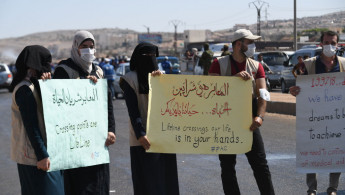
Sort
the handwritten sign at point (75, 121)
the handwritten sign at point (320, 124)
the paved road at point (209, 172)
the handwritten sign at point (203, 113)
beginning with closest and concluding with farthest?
the handwritten sign at point (75, 121), the handwritten sign at point (203, 113), the handwritten sign at point (320, 124), the paved road at point (209, 172)

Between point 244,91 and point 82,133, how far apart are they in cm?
162

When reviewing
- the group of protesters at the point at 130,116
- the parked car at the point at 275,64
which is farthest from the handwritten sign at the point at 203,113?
the parked car at the point at 275,64

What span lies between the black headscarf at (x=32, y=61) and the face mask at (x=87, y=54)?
0.42 metres

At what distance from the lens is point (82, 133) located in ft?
17.3

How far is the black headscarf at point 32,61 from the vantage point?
4.75 metres

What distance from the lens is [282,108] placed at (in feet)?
58.1

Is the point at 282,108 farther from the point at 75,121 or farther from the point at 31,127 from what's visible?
the point at 31,127

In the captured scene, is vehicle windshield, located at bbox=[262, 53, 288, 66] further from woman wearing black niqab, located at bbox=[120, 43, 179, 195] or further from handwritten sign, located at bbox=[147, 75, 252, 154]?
woman wearing black niqab, located at bbox=[120, 43, 179, 195]

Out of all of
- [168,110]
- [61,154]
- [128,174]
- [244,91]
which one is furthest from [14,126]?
[128,174]

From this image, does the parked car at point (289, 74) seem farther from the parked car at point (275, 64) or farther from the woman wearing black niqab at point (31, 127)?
the woman wearing black niqab at point (31, 127)

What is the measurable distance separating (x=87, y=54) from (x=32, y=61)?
607mm

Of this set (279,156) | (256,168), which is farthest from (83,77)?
(279,156)

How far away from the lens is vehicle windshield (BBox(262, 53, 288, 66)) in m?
29.7

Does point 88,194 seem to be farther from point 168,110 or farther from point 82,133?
point 168,110
